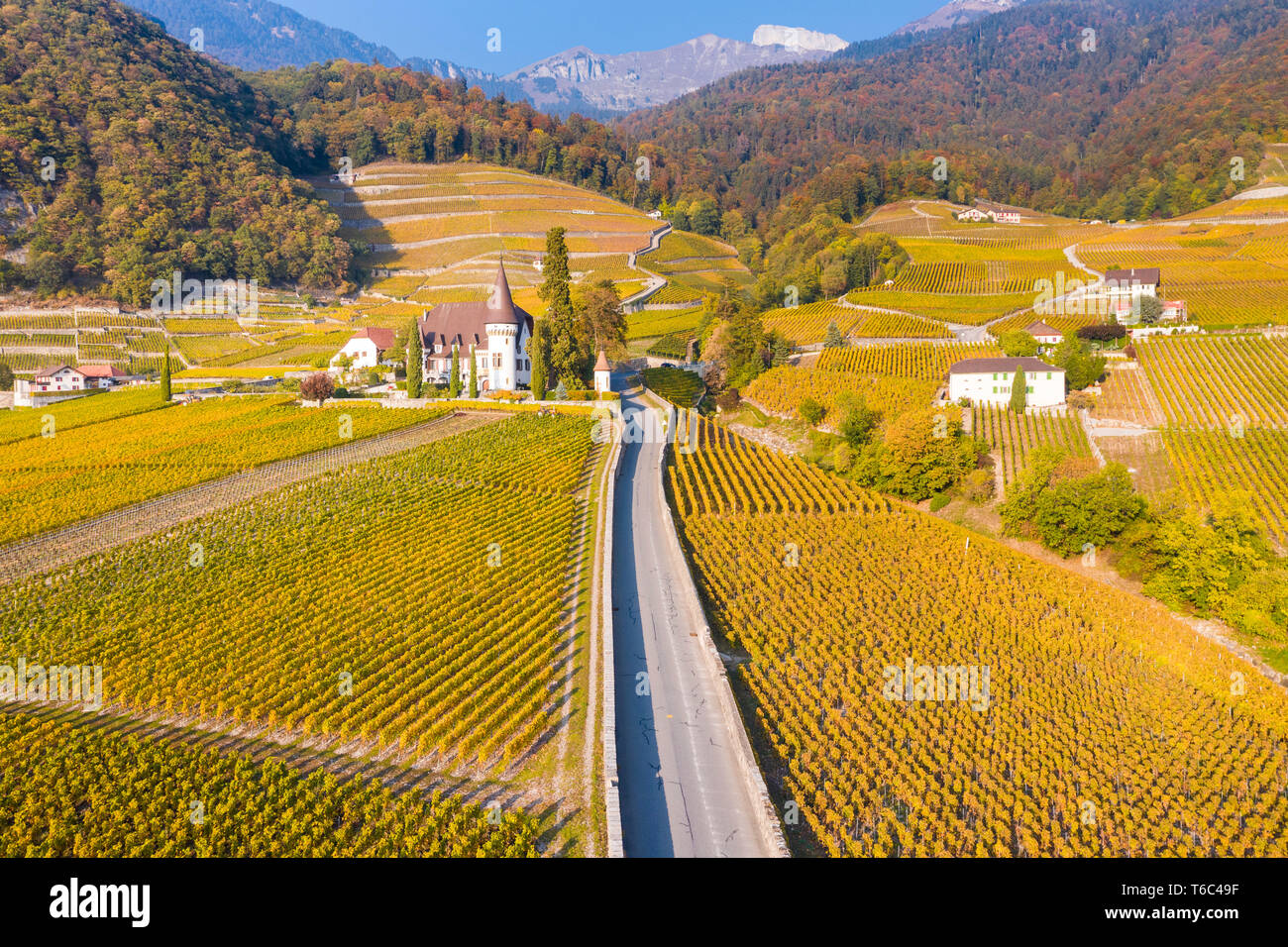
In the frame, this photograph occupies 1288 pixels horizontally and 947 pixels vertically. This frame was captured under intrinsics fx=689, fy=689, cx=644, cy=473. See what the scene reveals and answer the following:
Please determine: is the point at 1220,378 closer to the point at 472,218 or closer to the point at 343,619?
the point at 343,619

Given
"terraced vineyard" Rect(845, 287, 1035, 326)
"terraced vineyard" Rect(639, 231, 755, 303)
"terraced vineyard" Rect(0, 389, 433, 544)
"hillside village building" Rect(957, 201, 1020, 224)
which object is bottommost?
"terraced vineyard" Rect(0, 389, 433, 544)

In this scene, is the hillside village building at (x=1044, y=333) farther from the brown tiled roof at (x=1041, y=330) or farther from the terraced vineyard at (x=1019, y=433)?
the terraced vineyard at (x=1019, y=433)

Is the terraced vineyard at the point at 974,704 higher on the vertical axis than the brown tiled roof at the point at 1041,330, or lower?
lower

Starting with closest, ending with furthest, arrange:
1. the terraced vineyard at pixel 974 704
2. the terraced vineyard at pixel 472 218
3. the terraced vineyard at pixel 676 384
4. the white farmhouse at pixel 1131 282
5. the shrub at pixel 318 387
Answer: the terraced vineyard at pixel 974 704 → the shrub at pixel 318 387 → the terraced vineyard at pixel 676 384 → the white farmhouse at pixel 1131 282 → the terraced vineyard at pixel 472 218

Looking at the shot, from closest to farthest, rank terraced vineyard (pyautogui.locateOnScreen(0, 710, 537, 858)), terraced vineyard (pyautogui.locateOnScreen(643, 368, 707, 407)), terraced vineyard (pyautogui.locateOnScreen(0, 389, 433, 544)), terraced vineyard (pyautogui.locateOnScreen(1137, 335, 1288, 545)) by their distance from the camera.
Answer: terraced vineyard (pyautogui.locateOnScreen(0, 710, 537, 858)) < terraced vineyard (pyautogui.locateOnScreen(0, 389, 433, 544)) < terraced vineyard (pyautogui.locateOnScreen(1137, 335, 1288, 545)) < terraced vineyard (pyautogui.locateOnScreen(643, 368, 707, 407))

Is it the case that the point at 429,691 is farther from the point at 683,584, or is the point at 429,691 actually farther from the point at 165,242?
the point at 165,242

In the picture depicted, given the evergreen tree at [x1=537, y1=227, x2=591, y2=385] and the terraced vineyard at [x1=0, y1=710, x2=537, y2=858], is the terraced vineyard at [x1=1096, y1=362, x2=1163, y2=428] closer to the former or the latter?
the evergreen tree at [x1=537, y1=227, x2=591, y2=385]

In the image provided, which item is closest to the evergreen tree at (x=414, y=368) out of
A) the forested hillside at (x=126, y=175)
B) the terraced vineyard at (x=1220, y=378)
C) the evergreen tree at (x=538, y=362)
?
the evergreen tree at (x=538, y=362)

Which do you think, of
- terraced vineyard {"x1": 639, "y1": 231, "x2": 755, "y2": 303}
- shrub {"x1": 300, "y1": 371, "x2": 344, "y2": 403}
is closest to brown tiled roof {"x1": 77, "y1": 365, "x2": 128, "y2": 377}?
shrub {"x1": 300, "y1": 371, "x2": 344, "y2": 403}
